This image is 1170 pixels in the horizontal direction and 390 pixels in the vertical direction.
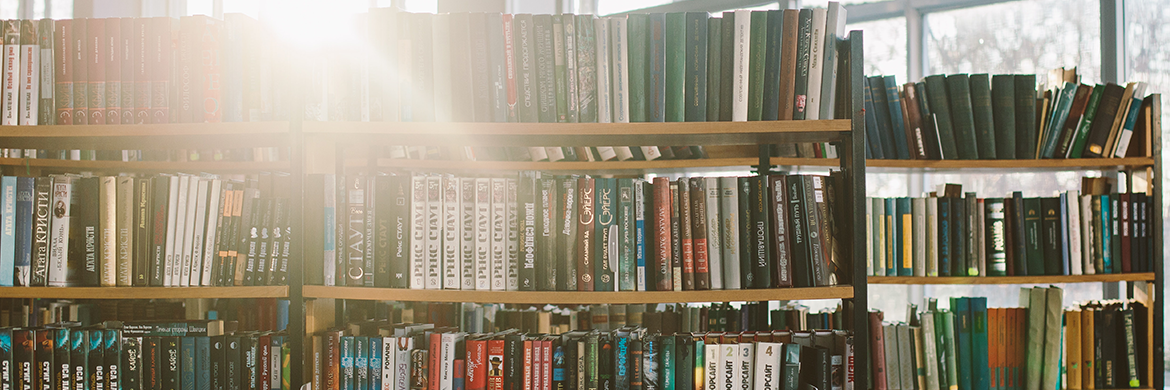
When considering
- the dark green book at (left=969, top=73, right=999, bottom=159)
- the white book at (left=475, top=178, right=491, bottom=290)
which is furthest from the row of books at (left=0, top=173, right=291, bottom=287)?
the dark green book at (left=969, top=73, right=999, bottom=159)

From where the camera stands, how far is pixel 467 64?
1.29 m

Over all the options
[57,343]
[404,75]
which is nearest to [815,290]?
[404,75]

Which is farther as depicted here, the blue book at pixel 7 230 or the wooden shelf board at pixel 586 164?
the wooden shelf board at pixel 586 164

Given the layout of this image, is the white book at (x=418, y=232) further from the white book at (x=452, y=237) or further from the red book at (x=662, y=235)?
the red book at (x=662, y=235)

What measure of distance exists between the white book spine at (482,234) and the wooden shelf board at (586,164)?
881 millimetres

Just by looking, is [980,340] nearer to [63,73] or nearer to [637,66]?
[637,66]

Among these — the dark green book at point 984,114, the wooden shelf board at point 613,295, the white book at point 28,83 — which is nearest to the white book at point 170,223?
the white book at point 28,83

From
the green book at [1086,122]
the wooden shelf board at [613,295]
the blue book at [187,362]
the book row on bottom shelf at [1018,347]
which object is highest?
the green book at [1086,122]

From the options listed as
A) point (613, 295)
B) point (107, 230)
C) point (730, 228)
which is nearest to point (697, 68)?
point (730, 228)

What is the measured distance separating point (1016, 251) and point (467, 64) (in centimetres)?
174

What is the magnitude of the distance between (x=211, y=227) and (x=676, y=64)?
1.04 metres

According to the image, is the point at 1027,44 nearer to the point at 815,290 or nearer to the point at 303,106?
the point at 815,290

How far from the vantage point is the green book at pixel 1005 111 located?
1920 millimetres

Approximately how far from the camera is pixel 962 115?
6.32ft
